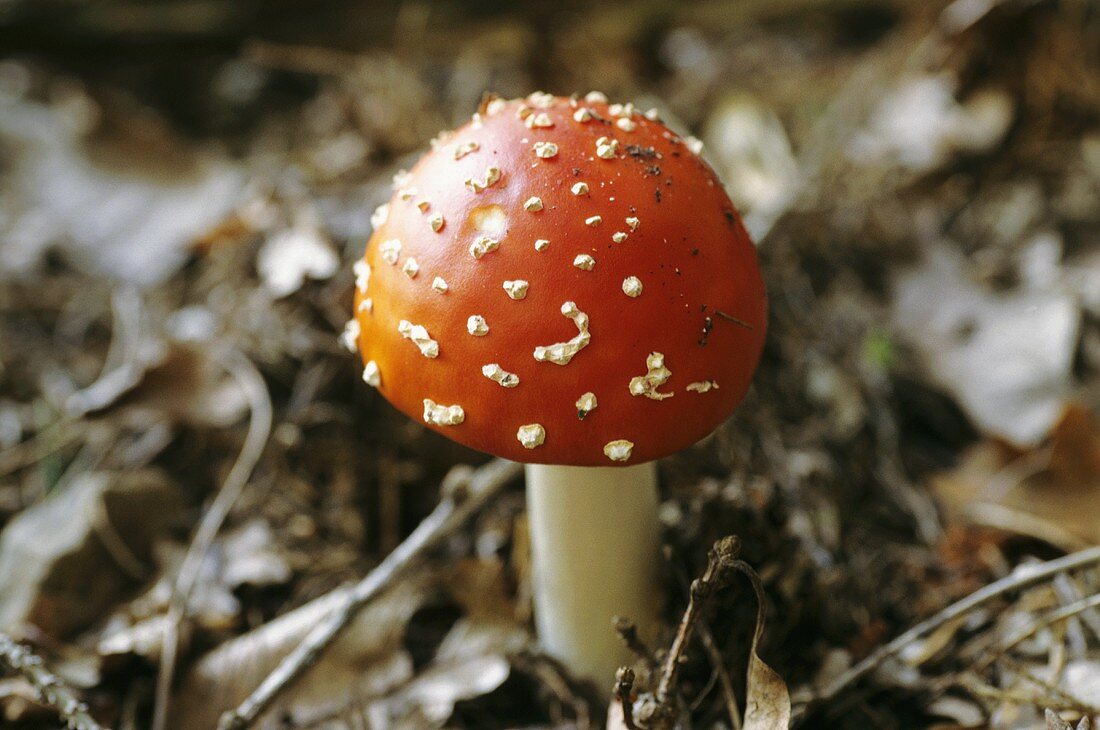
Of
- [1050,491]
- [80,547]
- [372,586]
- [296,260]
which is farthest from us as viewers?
[296,260]

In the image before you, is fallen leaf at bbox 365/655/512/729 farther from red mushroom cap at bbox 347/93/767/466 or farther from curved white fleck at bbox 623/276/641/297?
curved white fleck at bbox 623/276/641/297

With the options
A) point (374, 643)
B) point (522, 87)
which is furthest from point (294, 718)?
point (522, 87)

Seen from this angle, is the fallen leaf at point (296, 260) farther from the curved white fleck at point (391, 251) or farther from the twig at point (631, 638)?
the twig at point (631, 638)

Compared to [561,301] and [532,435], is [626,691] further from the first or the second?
[561,301]

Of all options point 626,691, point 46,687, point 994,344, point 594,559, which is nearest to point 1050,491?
point 994,344

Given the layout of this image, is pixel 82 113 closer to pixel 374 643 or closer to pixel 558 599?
pixel 374 643

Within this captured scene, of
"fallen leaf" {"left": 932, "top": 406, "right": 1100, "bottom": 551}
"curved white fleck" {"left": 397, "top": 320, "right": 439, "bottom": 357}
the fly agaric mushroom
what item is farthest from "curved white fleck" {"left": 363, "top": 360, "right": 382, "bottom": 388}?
"fallen leaf" {"left": 932, "top": 406, "right": 1100, "bottom": 551}

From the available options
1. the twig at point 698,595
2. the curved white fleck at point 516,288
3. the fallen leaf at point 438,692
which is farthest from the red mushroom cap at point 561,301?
the fallen leaf at point 438,692
